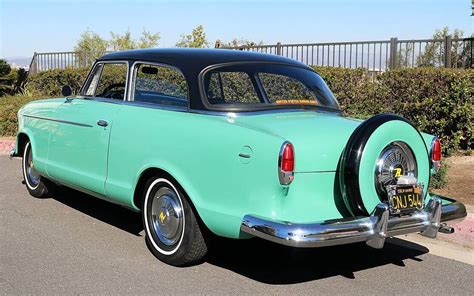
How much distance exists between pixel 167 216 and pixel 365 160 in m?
1.69

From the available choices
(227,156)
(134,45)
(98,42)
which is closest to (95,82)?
(227,156)

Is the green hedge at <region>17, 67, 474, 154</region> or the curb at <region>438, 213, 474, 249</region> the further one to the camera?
the green hedge at <region>17, 67, 474, 154</region>

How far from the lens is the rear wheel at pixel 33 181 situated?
691cm

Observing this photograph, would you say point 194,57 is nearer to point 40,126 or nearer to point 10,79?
point 40,126

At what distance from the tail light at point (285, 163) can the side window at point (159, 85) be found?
133 centimetres

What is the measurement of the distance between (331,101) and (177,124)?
1.57m

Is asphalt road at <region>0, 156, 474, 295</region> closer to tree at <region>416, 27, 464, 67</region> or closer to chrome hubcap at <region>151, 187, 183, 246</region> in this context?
chrome hubcap at <region>151, 187, 183, 246</region>

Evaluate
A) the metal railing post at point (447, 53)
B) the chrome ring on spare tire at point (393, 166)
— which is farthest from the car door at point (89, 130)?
the metal railing post at point (447, 53)

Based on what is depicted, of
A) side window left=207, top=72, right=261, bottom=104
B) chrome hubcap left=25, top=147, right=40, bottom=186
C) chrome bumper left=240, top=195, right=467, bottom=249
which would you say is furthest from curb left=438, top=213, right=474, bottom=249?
chrome hubcap left=25, top=147, right=40, bottom=186

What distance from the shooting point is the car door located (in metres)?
5.28

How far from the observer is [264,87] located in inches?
200

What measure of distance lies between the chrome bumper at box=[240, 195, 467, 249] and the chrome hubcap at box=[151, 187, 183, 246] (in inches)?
31.4

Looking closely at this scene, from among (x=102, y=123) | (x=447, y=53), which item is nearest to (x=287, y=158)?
(x=102, y=123)

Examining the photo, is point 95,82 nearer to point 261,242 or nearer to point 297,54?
point 261,242
